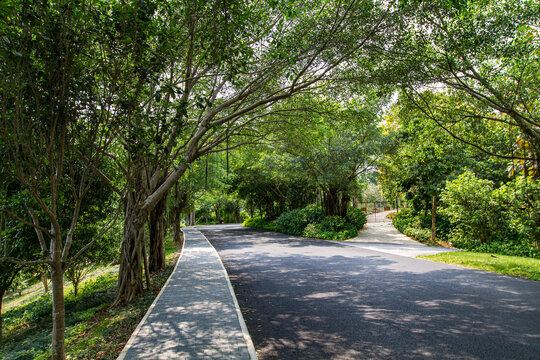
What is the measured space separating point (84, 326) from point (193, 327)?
9.08ft

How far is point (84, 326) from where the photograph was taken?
19.6 ft

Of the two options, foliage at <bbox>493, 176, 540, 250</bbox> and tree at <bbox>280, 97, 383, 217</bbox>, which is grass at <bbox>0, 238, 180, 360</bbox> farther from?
foliage at <bbox>493, 176, 540, 250</bbox>

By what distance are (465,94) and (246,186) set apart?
74.2 ft

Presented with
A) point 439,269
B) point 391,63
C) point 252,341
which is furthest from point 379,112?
point 252,341

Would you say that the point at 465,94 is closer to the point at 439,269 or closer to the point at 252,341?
the point at 439,269

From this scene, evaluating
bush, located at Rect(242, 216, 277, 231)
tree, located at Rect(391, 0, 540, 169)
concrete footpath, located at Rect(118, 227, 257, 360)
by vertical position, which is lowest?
concrete footpath, located at Rect(118, 227, 257, 360)

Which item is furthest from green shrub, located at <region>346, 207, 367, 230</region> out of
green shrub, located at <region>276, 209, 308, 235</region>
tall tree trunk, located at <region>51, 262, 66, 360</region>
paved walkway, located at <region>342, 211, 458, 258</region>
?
tall tree trunk, located at <region>51, 262, 66, 360</region>

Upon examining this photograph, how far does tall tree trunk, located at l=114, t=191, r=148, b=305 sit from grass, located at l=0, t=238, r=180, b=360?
11.9 inches

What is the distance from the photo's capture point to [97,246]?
11.1 m

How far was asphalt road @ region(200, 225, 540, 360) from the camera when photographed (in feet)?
12.9

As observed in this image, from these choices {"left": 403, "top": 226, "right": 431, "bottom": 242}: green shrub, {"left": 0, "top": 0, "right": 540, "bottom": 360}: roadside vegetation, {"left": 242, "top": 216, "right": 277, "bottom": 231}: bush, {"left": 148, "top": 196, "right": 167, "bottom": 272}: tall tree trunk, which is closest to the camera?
{"left": 0, "top": 0, "right": 540, "bottom": 360}: roadside vegetation

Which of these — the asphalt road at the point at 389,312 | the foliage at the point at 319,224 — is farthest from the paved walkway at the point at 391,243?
the asphalt road at the point at 389,312

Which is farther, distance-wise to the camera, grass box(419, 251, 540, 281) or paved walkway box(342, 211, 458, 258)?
paved walkway box(342, 211, 458, 258)

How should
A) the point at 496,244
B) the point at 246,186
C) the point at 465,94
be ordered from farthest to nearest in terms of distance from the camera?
the point at 246,186 < the point at 496,244 < the point at 465,94
